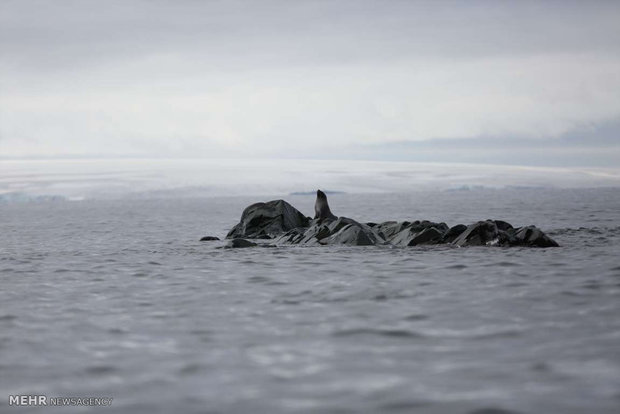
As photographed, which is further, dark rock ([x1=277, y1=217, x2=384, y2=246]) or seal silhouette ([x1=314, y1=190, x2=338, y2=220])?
seal silhouette ([x1=314, y1=190, x2=338, y2=220])

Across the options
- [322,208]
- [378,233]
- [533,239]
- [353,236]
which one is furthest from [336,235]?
[533,239]

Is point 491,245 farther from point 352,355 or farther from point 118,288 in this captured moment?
point 352,355

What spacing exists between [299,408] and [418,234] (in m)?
21.0

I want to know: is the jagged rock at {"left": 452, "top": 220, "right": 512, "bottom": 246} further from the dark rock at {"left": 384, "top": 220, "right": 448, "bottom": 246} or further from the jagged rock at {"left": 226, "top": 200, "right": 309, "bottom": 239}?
the jagged rock at {"left": 226, "top": 200, "right": 309, "bottom": 239}

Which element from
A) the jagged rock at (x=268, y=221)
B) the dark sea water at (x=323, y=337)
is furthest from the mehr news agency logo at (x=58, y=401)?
the jagged rock at (x=268, y=221)

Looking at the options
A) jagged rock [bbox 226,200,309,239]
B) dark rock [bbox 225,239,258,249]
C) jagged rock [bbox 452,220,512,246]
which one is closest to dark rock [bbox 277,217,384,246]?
dark rock [bbox 225,239,258,249]

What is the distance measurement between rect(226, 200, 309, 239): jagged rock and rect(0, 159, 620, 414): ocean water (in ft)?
47.7

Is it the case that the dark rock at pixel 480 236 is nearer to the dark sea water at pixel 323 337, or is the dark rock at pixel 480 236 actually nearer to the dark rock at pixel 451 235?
the dark rock at pixel 451 235

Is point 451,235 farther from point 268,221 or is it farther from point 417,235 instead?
point 268,221

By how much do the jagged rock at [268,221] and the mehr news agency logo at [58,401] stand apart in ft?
87.8

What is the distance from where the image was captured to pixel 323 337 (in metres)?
10.6

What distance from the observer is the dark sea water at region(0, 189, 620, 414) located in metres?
7.53

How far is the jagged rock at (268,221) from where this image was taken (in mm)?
35500

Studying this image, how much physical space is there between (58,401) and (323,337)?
167 inches
